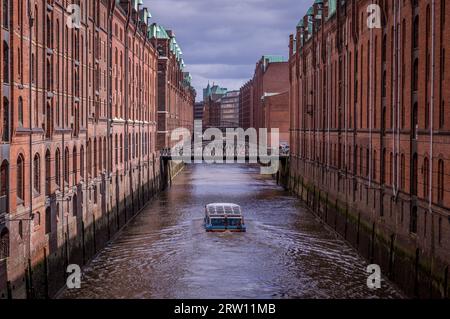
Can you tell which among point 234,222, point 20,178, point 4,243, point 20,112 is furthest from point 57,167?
point 234,222

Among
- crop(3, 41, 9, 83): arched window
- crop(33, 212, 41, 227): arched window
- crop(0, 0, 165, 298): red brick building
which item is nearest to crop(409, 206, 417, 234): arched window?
crop(0, 0, 165, 298): red brick building

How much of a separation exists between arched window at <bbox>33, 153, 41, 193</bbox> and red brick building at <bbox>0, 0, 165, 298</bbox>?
4cm

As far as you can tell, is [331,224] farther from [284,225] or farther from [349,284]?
[349,284]

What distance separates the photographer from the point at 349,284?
29250 millimetres

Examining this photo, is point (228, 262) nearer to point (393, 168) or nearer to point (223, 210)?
point (393, 168)

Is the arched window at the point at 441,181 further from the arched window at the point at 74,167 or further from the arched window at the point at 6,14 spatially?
the arched window at the point at 74,167

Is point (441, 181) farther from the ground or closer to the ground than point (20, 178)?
closer to the ground

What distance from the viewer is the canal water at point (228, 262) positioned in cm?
2802

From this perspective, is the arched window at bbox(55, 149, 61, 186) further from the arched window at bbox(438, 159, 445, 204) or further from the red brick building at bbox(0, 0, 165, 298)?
the arched window at bbox(438, 159, 445, 204)

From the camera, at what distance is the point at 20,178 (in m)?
24.0

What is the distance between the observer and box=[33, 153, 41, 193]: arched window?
2616 cm

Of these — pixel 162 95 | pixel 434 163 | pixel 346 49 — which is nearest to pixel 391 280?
pixel 434 163

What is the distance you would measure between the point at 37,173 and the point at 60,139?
196 inches
